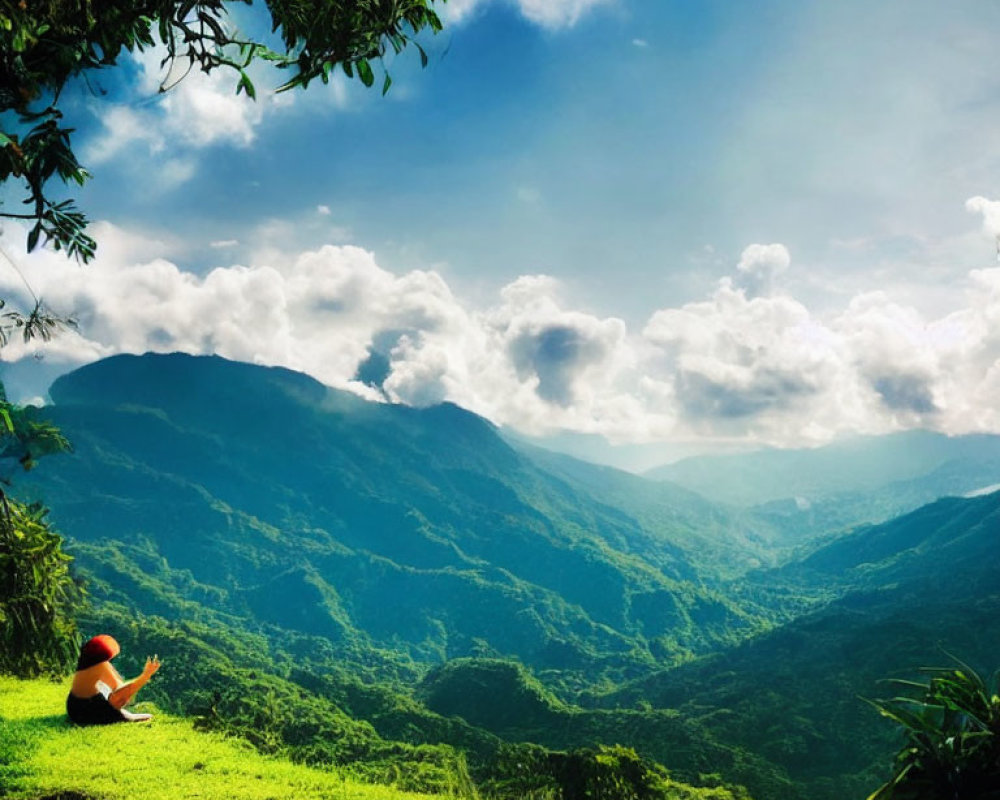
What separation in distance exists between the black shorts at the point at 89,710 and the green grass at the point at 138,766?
0.59ft

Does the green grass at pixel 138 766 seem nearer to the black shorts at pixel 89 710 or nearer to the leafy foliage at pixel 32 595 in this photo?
the black shorts at pixel 89 710

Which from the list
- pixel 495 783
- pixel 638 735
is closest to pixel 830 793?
pixel 638 735

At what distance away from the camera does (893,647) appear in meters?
131

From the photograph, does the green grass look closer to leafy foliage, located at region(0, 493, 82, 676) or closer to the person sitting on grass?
the person sitting on grass

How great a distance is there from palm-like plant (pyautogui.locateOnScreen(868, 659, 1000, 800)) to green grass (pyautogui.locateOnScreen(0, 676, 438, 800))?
6.13 metres

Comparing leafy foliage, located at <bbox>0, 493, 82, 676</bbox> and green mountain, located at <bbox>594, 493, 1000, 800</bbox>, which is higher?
leafy foliage, located at <bbox>0, 493, 82, 676</bbox>

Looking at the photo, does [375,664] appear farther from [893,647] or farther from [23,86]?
[23,86]

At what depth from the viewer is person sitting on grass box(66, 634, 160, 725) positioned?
9305 mm

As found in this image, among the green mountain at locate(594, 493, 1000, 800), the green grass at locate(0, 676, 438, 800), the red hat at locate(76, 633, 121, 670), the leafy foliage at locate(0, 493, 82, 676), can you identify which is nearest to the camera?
the green grass at locate(0, 676, 438, 800)

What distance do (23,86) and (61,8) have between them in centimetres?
107

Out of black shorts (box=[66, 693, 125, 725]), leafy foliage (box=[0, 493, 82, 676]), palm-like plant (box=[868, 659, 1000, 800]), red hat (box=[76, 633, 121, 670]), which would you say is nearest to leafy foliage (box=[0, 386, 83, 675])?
leafy foliage (box=[0, 493, 82, 676])

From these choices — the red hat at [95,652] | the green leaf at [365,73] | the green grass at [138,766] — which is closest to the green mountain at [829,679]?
the green grass at [138,766]

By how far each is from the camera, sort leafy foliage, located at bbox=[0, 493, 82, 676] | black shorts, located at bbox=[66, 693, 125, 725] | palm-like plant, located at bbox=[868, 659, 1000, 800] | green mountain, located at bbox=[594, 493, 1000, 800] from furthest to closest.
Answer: green mountain, located at bbox=[594, 493, 1000, 800] < leafy foliage, located at bbox=[0, 493, 82, 676] < black shorts, located at bbox=[66, 693, 125, 725] < palm-like plant, located at bbox=[868, 659, 1000, 800]

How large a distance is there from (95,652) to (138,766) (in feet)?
7.19
